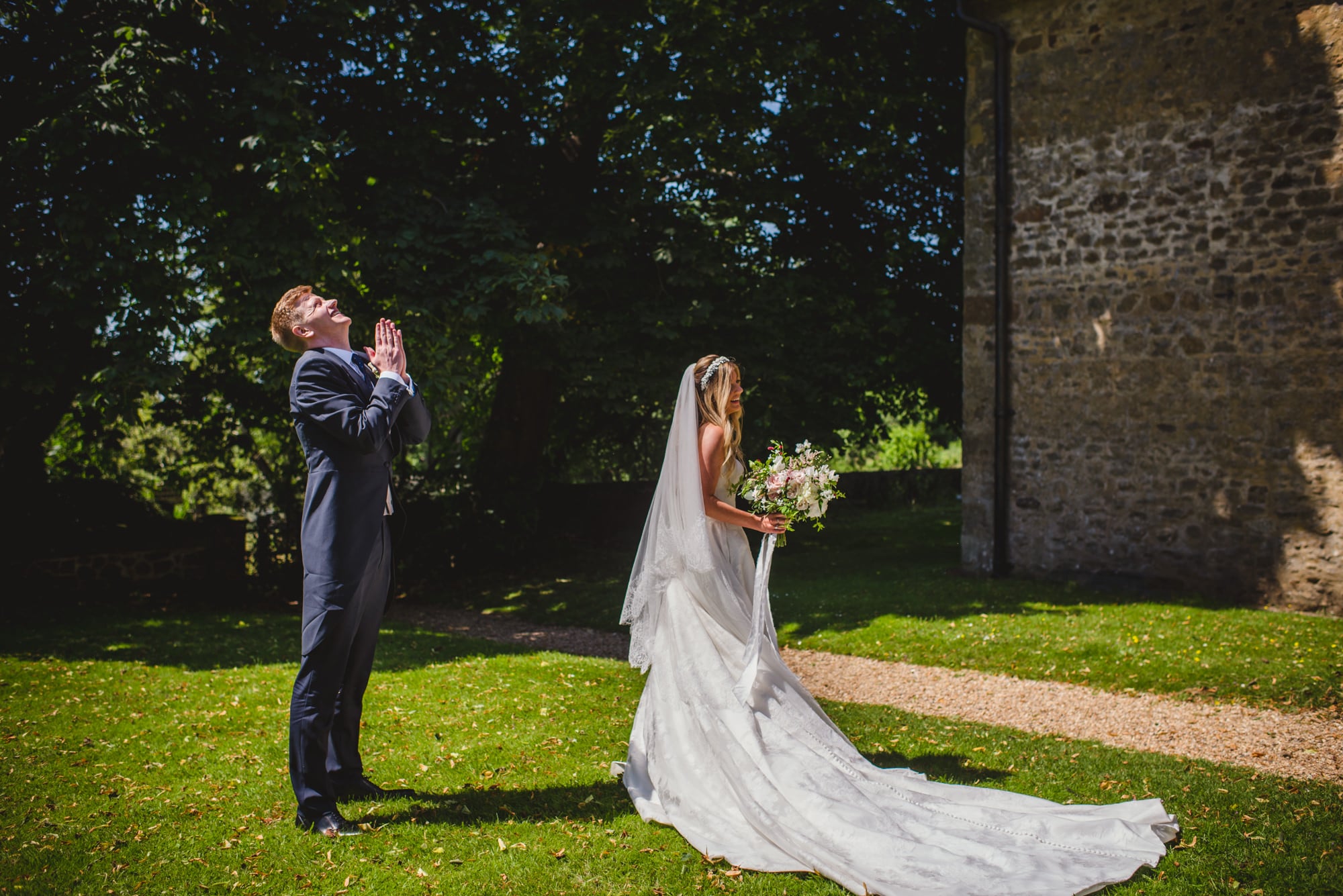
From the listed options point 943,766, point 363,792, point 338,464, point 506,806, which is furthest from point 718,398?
point 363,792

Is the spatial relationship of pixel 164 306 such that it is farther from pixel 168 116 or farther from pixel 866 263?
pixel 866 263

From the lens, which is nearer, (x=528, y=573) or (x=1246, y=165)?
(x=1246, y=165)

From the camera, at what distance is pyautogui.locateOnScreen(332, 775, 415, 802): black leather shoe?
4.45m

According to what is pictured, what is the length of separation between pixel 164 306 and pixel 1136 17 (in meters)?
11.5

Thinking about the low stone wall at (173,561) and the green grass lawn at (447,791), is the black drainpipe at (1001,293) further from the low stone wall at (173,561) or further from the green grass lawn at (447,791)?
the low stone wall at (173,561)

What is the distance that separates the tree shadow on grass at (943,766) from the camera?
192 inches

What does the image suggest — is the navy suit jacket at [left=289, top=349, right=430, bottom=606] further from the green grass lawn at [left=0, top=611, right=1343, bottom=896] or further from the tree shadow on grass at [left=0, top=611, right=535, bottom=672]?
the tree shadow on grass at [left=0, top=611, right=535, bottom=672]

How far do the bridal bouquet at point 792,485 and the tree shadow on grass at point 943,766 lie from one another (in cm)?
148

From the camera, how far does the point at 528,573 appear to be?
546 inches

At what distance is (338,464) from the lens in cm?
409

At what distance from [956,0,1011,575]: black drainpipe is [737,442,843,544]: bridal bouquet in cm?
772

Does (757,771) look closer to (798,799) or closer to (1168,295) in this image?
(798,799)

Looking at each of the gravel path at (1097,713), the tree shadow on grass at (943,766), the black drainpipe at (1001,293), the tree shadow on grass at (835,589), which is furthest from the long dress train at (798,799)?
the black drainpipe at (1001,293)

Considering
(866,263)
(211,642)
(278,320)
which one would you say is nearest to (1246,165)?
(866,263)
